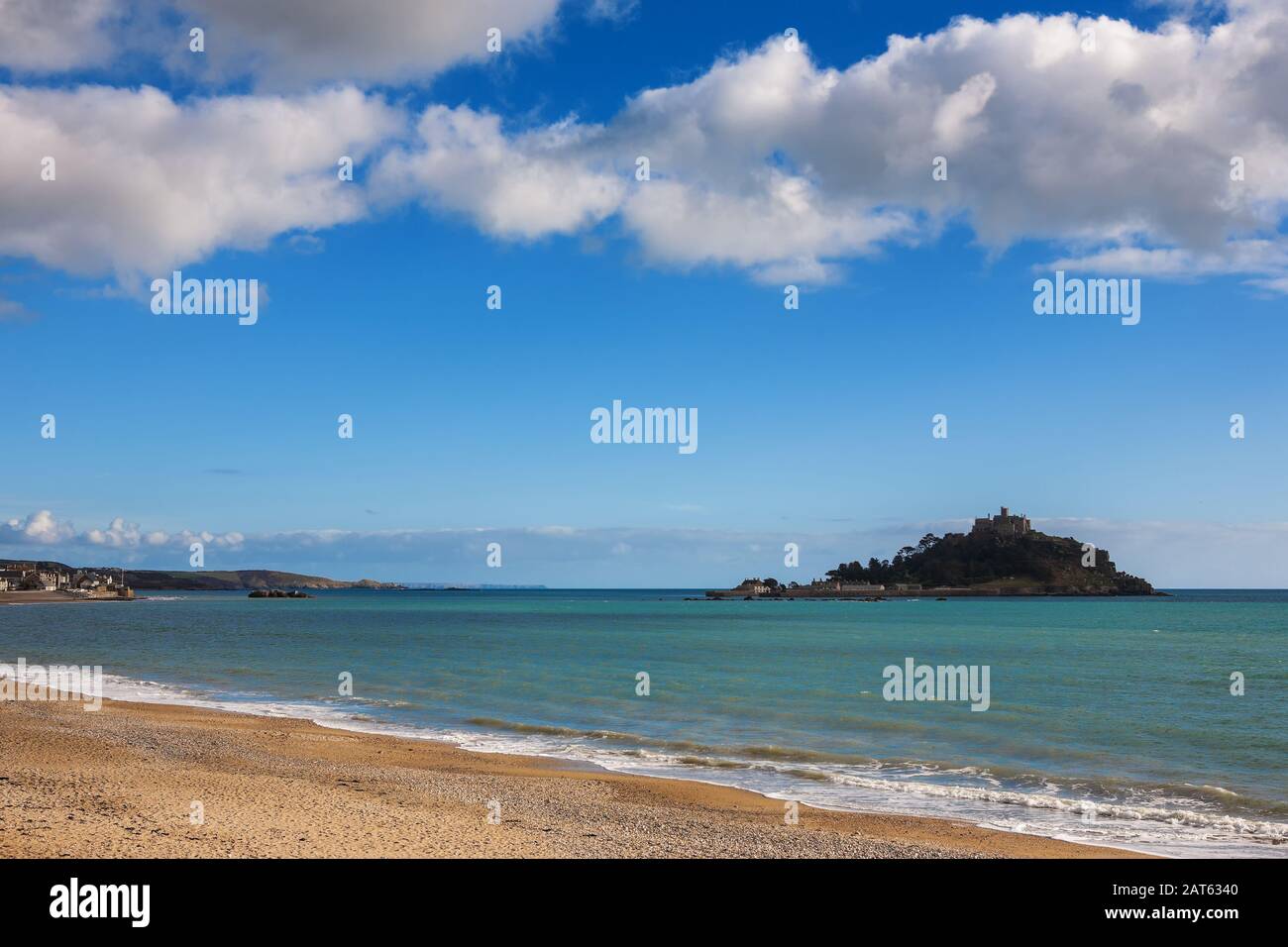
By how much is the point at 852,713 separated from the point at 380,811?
16581mm

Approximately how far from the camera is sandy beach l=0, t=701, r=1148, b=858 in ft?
32.4

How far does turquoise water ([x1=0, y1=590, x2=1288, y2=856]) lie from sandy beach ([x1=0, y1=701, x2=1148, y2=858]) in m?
1.83

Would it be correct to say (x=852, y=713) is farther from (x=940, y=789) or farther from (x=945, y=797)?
(x=945, y=797)

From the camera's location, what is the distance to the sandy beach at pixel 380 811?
9891mm

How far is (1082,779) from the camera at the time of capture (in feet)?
55.5

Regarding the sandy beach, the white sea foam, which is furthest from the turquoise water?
the sandy beach

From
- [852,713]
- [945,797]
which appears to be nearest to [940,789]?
[945,797]

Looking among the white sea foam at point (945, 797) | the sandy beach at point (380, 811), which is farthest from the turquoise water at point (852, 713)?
the sandy beach at point (380, 811)

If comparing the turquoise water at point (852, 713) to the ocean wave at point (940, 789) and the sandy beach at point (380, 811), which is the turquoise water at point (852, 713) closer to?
the ocean wave at point (940, 789)

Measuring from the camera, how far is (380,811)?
473 inches
